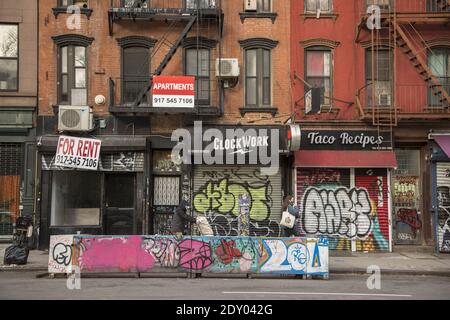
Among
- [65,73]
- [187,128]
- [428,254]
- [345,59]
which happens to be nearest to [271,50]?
[345,59]

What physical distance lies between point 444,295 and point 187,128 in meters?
10.2

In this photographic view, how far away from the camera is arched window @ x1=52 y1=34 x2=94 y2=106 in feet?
62.5

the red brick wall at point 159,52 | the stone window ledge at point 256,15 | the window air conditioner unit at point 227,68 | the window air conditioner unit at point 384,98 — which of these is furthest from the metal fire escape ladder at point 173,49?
the window air conditioner unit at point 384,98

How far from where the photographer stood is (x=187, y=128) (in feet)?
61.6

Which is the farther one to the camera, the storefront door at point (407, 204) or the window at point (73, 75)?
the storefront door at point (407, 204)

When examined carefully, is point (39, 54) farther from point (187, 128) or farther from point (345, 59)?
point (345, 59)

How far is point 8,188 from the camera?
18750 millimetres

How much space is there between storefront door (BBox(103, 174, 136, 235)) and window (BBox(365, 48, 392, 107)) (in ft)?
28.2

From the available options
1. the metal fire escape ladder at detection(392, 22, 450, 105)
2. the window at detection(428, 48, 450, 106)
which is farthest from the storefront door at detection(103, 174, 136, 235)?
the window at detection(428, 48, 450, 106)

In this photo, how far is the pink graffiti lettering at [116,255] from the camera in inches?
520

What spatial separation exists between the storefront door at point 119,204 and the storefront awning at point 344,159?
223 inches

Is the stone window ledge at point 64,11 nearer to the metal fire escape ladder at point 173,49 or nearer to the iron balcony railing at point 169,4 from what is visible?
the iron balcony railing at point 169,4

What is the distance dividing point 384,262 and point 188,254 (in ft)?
21.3

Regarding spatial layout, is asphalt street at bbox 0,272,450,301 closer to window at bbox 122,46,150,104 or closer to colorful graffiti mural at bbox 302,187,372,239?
colorful graffiti mural at bbox 302,187,372,239
